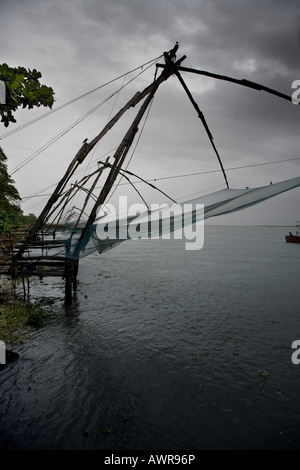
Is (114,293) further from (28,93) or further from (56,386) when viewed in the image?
(28,93)

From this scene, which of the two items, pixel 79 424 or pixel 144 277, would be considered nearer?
pixel 79 424

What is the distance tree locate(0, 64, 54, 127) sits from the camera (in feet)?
8.66

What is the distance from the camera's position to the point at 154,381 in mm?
6410

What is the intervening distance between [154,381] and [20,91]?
673cm

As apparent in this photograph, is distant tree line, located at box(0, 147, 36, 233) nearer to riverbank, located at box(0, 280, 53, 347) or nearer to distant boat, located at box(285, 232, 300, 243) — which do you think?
riverbank, located at box(0, 280, 53, 347)

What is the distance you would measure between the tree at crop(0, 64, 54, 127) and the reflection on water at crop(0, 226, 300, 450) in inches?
212

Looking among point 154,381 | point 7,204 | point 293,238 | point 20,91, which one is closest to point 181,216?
point 20,91

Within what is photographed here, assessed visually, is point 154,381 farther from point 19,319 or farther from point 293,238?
point 293,238

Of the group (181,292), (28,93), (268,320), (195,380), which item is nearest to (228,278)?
(181,292)

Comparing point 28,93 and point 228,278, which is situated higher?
point 28,93

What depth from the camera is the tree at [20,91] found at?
2641 millimetres

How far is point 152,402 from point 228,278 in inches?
702
